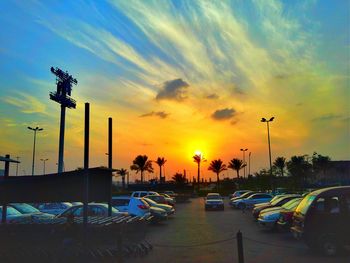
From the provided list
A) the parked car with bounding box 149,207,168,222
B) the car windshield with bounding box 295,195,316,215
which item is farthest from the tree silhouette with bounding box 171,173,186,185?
the car windshield with bounding box 295,195,316,215

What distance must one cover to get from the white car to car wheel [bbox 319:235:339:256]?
11166 millimetres

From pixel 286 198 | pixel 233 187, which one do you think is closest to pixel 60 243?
pixel 286 198

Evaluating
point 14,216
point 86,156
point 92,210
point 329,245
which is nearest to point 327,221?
point 329,245

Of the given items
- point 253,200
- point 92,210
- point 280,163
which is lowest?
point 92,210

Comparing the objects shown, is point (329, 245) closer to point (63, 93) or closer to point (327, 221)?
point (327, 221)

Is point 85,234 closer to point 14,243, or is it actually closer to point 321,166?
point 14,243

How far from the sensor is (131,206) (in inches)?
848

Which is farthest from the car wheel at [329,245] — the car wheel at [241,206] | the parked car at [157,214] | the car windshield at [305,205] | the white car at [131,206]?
the car wheel at [241,206]

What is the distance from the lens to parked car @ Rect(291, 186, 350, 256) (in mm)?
11469

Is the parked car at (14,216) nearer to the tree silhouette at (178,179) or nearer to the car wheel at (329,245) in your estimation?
the car wheel at (329,245)

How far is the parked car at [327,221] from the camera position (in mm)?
11469

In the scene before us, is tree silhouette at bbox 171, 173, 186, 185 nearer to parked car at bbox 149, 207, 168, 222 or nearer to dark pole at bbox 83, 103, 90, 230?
parked car at bbox 149, 207, 168, 222

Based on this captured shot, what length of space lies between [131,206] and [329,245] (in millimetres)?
11945

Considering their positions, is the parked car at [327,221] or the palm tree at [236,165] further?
the palm tree at [236,165]
